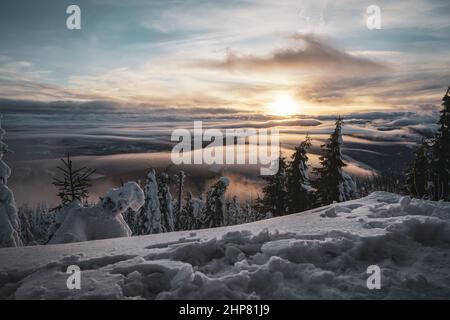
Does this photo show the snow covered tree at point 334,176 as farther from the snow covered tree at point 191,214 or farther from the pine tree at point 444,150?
the snow covered tree at point 191,214

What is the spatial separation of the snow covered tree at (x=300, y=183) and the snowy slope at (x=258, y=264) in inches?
941

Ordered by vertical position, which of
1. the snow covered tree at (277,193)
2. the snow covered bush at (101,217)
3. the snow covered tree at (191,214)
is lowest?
the snow covered tree at (191,214)

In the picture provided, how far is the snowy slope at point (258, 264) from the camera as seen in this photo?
431 centimetres

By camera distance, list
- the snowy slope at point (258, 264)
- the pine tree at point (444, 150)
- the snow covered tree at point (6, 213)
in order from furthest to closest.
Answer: the pine tree at point (444, 150) < the snow covered tree at point (6, 213) < the snowy slope at point (258, 264)

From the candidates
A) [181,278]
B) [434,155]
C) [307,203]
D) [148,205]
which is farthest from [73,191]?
[434,155]

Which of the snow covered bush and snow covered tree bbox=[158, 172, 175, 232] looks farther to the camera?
snow covered tree bbox=[158, 172, 175, 232]

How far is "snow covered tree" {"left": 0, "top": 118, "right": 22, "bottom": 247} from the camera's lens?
1825cm

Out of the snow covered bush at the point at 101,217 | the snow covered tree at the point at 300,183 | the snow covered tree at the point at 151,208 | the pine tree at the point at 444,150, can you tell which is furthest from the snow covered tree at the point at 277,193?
the snow covered bush at the point at 101,217

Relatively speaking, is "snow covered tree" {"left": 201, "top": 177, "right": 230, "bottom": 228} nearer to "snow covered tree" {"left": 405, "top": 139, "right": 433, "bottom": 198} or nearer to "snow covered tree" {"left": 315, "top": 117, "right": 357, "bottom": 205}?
"snow covered tree" {"left": 315, "top": 117, "right": 357, "bottom": 205}

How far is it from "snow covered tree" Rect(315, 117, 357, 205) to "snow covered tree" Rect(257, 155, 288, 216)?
339 centimetres

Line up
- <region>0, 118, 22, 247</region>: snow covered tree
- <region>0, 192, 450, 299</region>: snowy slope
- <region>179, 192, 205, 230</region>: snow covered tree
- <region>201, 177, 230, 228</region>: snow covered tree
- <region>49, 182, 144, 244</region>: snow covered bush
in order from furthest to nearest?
<region>179, 192, 205, 230</region>: snow covered tree
<region>201, 177, 230, 228</region>: snow covered tree
<region>0, 118, 22, 247</region>: snow covered tree
<region>49, 182, 144, 244</region>: snow covered bush
<region>0, 192, 450, 299</region>: snowy slope

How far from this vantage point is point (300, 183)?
30609mm

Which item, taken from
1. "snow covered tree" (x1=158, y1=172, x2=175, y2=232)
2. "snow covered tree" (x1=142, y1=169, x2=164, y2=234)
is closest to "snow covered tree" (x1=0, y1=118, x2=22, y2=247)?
"snow covered tree" (x1=142, y1=169, x2=164, y2=234)
